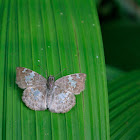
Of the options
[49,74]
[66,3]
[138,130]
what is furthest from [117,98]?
[66,3]

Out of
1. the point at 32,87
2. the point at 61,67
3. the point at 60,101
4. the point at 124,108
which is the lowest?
the point at 124,108

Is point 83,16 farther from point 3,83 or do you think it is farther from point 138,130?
point 138,130

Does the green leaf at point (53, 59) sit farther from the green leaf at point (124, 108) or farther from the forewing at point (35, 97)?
the green leaf at point (124, 108)

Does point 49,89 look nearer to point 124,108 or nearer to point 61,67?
point 61,67

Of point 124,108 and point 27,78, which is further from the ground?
point 27,78

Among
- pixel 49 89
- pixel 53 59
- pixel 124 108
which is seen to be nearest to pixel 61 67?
pixel 53 59

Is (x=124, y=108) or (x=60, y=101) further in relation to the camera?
(x=124, y=108)

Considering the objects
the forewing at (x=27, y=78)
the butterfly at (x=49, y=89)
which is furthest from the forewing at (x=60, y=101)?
the forewing at (x=27, y=78)
